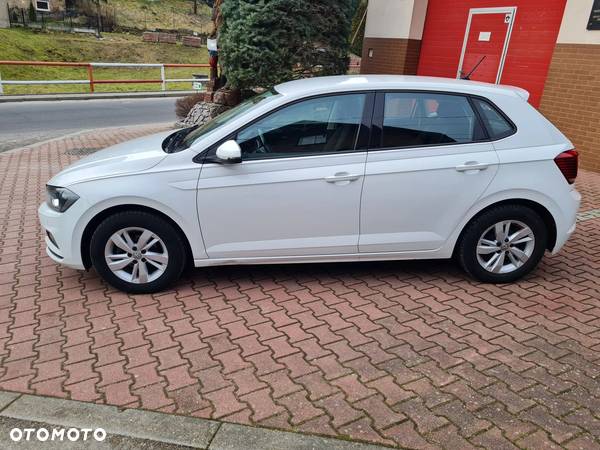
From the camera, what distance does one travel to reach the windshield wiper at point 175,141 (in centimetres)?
385

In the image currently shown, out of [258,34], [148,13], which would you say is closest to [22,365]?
[258,34]

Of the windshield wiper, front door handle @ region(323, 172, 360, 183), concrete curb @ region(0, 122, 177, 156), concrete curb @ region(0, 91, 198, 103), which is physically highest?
the windshield wiper

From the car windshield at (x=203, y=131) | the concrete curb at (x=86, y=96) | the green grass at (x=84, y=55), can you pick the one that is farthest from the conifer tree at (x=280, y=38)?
the green grass at (x=84, y=55)

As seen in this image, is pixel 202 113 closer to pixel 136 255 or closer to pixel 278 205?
pixel 136 255

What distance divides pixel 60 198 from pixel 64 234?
0.90 ft

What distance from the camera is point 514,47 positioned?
28.6 feet

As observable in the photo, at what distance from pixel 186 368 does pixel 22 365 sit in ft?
3.39

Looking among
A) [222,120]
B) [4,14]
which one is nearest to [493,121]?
[222,120]

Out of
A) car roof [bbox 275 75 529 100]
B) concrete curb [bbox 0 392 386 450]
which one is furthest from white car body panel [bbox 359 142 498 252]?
concrete curb [bbox 0 392 386 450]

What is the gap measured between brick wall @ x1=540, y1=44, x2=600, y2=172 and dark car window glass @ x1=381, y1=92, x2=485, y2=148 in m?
5.03

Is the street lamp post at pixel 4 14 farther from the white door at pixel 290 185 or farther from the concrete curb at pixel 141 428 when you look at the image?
the concrete curb at pixel 141 428

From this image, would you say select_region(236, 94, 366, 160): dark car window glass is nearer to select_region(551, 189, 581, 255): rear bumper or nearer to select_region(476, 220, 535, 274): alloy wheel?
select_region(476, 220, 535, 274): alloy wheel

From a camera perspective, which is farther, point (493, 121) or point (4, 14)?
point (4, 14)

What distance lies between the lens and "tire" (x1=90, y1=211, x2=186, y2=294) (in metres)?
3.65
